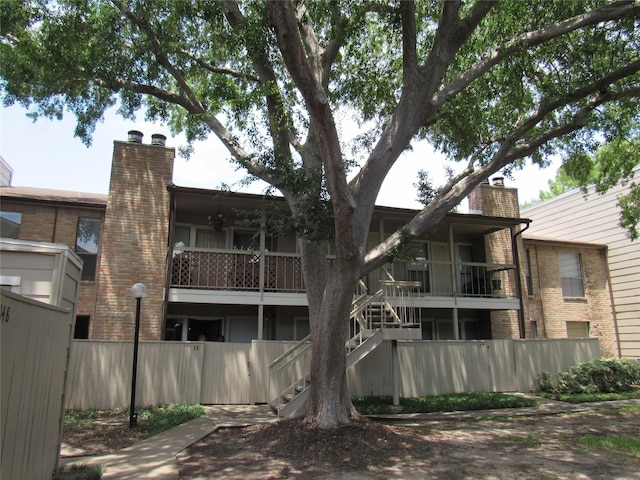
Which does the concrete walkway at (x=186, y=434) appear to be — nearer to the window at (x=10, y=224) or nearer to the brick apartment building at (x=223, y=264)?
the brick apartment building at (x=223, y=264)

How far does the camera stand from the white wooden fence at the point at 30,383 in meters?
3.82

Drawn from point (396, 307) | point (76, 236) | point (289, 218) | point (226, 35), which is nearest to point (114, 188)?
point (76, 236)

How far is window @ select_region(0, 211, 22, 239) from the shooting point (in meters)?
13.5

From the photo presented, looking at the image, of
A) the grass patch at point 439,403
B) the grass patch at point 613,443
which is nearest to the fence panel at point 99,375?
the grass patch at point 439,403

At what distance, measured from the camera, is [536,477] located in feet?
20.3

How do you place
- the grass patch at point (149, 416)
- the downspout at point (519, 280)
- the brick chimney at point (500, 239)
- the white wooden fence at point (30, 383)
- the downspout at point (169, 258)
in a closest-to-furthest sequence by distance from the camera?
the white wooden fence at point (30, 383) → the grass patch at point (149, 416) → the downspout at point (169, 258) → the downspout at point (519, 280) → the brick chimney at point (500, 239)

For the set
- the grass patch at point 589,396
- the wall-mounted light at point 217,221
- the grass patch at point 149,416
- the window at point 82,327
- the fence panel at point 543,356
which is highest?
the wall-mounted light at point 217,221

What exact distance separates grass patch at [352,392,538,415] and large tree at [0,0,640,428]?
2.66m

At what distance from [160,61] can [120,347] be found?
6639 mm

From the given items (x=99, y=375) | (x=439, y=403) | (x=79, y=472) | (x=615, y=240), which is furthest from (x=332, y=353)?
(x=615, y=240)

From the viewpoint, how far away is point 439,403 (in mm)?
11422

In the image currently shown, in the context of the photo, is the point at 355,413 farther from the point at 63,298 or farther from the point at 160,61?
the point at 160,61

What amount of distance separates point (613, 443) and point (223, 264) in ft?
33.3

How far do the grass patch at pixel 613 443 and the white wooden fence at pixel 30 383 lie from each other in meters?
7.69
